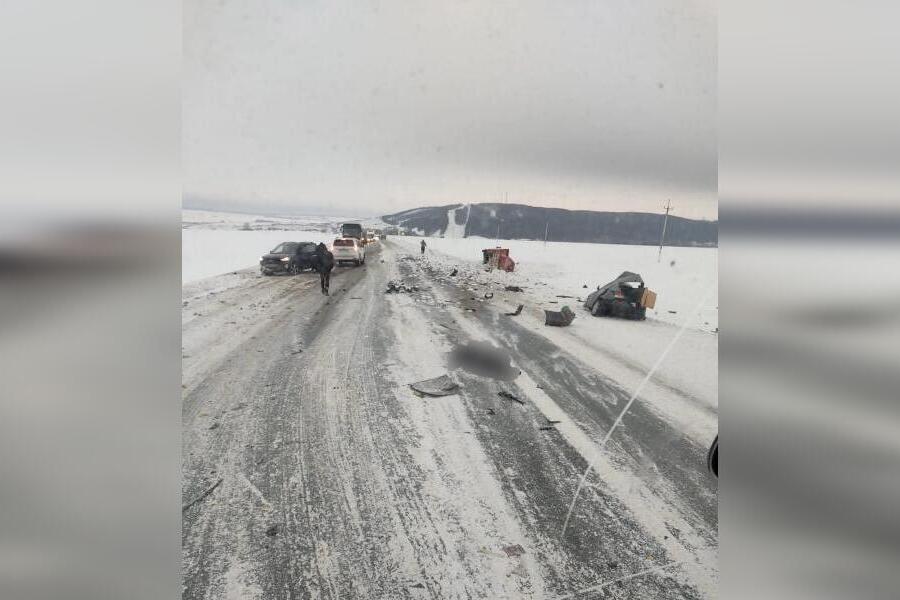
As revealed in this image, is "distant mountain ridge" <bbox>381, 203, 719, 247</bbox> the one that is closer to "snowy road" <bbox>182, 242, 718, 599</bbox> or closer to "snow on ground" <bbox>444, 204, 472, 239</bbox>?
"snow on ground" <bbox>444, 204, 472, 239</bbox>

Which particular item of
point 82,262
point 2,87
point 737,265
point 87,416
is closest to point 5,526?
point 87,416

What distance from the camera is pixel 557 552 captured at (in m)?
1.16

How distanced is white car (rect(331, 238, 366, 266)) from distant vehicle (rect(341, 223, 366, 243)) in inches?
0.6

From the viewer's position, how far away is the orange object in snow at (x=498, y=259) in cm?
175

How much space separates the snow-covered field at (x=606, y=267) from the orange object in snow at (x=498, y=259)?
0.06ft

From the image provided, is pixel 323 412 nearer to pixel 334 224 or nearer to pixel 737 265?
Result: pixel 334 224

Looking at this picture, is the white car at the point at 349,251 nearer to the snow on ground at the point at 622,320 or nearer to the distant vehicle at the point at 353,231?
the distant vehicle at the point at 353,231

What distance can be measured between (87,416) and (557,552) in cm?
101

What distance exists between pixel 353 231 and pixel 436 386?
1.95 feet

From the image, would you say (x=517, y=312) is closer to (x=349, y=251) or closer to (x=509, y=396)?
(x=509, y=396)

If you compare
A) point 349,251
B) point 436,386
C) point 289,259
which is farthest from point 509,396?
point 289,259

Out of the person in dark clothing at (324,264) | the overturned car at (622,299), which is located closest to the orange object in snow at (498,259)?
the overturned car at (622,299)

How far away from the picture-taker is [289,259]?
5.44 ft

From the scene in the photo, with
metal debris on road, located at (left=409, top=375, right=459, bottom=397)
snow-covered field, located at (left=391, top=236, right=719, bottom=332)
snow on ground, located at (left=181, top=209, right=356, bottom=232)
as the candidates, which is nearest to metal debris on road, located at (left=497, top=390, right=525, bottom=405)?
metal debris on road, located at (left=409, top=375, right=459, bottom=397)
